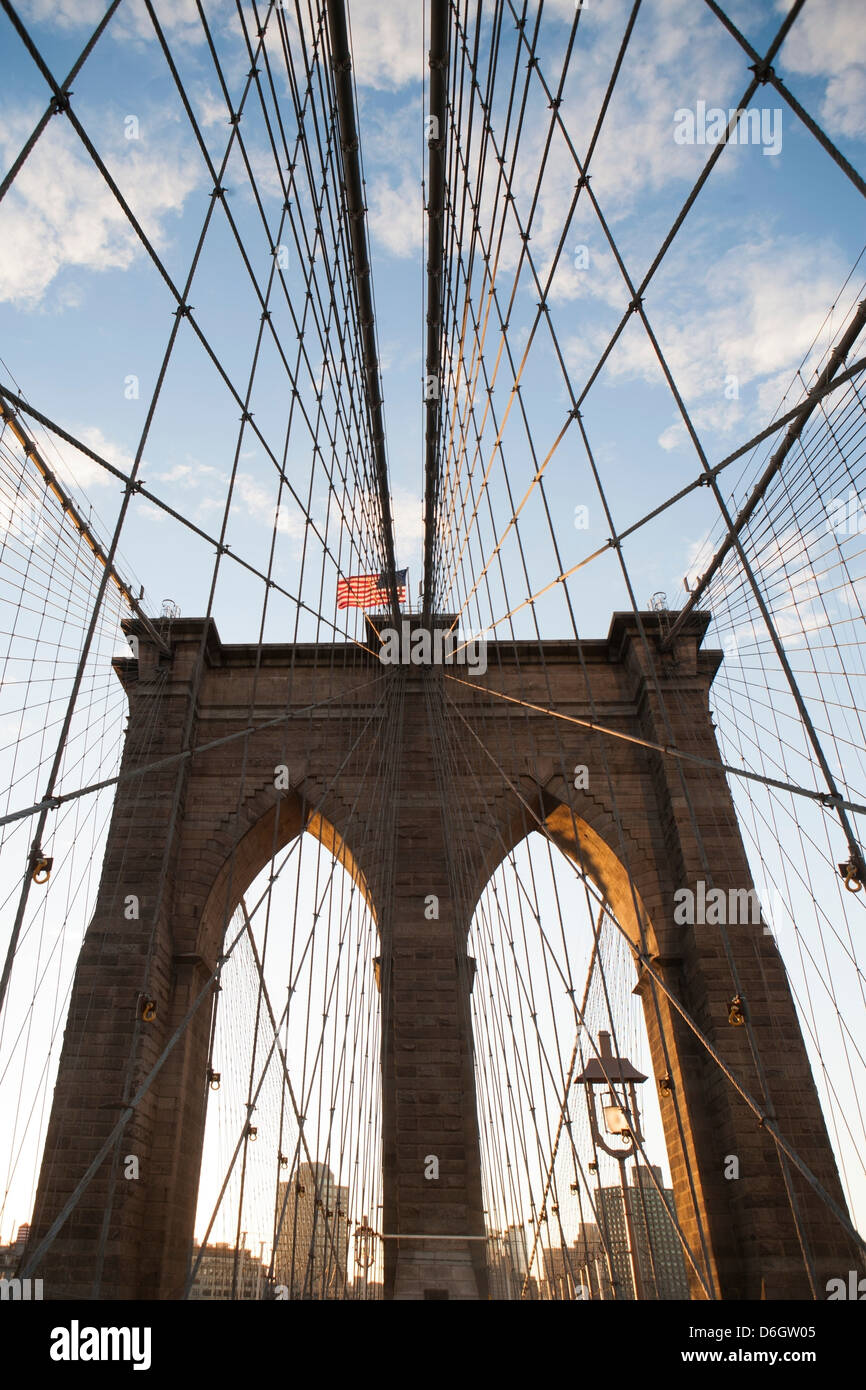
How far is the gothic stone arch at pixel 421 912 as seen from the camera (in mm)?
9258

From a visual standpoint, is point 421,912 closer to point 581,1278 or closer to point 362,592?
point 362,592

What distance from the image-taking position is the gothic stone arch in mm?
9258

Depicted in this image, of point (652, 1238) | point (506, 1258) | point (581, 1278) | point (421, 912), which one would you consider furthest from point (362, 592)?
point (652, 1238)

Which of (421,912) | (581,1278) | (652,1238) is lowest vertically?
(581,1278)

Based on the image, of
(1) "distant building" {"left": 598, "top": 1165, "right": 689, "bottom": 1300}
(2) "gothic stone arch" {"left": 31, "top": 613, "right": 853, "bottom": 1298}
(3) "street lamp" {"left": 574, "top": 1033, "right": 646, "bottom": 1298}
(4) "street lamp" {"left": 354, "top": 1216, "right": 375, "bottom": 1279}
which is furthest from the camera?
(1) "distant building" {"left": 598, "top": 1165, "right": 689, "bottom": 1300}

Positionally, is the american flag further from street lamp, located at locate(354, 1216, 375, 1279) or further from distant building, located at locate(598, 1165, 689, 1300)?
distant building, located at locate(598, 1165, 689, 1300)

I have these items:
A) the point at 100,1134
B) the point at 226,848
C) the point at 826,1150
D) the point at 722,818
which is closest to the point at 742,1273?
the point at 826,1150

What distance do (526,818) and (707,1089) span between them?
4.30m

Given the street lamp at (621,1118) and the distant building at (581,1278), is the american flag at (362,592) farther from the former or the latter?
the distant building at (581,1278)

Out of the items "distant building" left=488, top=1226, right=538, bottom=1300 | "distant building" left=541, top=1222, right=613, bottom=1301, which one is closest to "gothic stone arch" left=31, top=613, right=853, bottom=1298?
"distant building" left=488, top=1226, right=538, bottom=1300

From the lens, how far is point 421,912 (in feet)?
38.2

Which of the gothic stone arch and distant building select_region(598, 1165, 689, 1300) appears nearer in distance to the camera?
the gothic stone arch

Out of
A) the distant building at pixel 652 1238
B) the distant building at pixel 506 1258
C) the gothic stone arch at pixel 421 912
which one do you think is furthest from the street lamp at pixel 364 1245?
the distant building at pixel 652 1238
